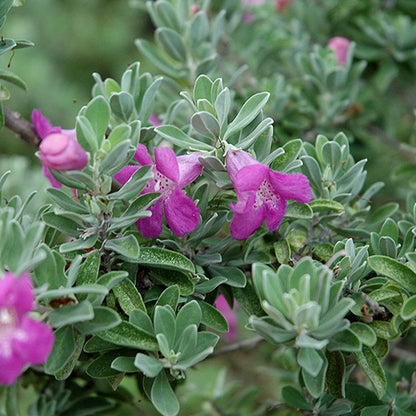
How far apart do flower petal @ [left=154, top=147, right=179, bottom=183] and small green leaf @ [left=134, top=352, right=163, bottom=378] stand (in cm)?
23

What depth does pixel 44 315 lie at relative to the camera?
75 centimetres

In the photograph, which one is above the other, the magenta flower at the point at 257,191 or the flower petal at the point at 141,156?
the flower petal at the point at 141,156

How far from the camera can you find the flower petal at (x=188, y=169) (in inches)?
34.4

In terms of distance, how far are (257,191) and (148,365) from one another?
10.8 inches

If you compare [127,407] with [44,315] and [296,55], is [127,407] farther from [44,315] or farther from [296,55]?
[296,55]

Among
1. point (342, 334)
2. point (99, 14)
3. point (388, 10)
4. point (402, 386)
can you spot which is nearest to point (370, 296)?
point (342, 334)

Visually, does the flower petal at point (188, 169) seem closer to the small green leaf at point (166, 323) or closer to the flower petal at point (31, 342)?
the small green leaf at point (166, 323)

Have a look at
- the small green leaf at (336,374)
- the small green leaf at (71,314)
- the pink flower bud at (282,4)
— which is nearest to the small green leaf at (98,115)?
the small green leaf at (71,314)

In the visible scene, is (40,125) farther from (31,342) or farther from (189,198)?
(31,342)

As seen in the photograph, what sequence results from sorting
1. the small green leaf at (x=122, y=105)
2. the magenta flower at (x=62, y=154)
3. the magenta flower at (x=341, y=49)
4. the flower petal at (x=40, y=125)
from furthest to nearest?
the magenta flower at (x=341, y=49) → the flower petal at (x=40, y=125) → the small green leaf at (x=122, y=105) → the magenta flower at (x=62, y=154)

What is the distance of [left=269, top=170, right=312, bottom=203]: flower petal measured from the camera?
0.86m

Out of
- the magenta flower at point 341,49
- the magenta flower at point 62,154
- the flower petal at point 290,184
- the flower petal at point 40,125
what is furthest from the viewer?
the magenta flower at point 341,49

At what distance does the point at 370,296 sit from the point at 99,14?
9.84ft

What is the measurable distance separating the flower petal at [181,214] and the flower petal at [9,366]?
0.30m
